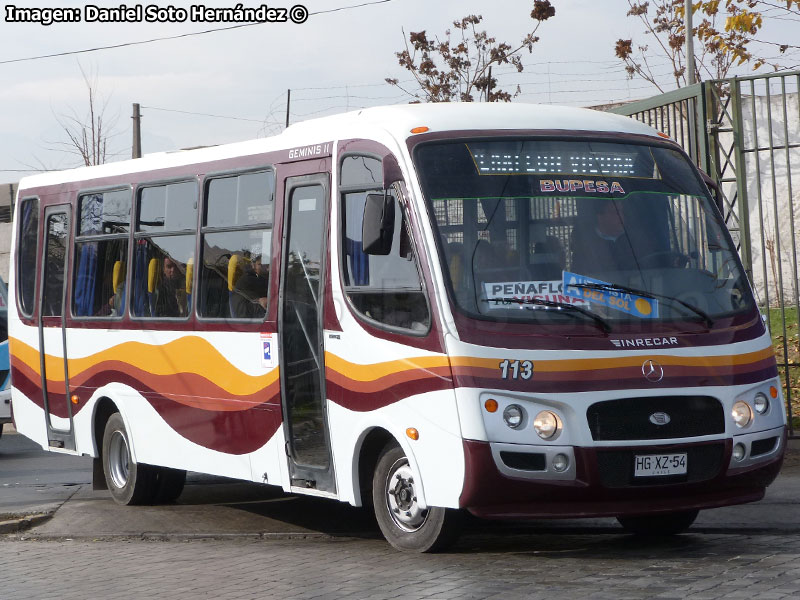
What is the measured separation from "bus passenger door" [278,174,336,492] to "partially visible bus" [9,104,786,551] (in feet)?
0.06

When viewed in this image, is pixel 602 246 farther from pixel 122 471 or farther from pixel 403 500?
pixel 122 471

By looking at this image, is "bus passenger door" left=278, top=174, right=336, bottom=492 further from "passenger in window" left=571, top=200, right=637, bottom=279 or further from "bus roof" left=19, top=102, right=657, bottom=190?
"passenger in window" left=571, top=200, right=637, bottom=279

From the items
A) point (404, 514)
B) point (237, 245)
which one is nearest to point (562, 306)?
point (404, 514)

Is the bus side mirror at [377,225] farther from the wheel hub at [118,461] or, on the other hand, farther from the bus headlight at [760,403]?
the wheel hub at [118,461]

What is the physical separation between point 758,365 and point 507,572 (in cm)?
205

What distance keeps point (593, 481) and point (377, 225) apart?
1.96 metres

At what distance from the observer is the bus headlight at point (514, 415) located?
784cm

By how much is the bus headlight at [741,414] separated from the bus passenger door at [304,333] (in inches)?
103

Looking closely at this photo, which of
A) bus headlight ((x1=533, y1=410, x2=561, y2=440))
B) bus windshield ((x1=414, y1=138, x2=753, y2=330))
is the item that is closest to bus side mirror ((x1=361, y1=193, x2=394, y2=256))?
bus windshield ((x1=414, y1=138, x2=753, y2=330))

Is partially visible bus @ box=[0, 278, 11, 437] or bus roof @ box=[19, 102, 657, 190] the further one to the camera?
partially visible bus @ box=[0, 278, 11, 437]

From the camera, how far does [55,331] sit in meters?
13.0

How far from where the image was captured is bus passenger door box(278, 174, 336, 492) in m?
9.30

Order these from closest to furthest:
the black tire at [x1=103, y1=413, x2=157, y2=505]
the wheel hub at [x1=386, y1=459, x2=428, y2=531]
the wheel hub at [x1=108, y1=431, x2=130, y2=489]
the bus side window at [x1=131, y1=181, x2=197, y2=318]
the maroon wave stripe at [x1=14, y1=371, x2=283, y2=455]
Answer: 1. the wheel hub at [x1=386, y1=459, x2=428, y2=531]
2. the maroon wave stripe at [x1=14, y1=371, x2=283, y2=455]
3. the bus side window at [x1=131, y1=181, x2=197, y2=318]
4. the black tire at [x1=103, y1=413, x2=157, y2=505]
5. the wheel hub at [x1=108, y1=431, x2=130, y2=489]

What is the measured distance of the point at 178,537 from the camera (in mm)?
10312
